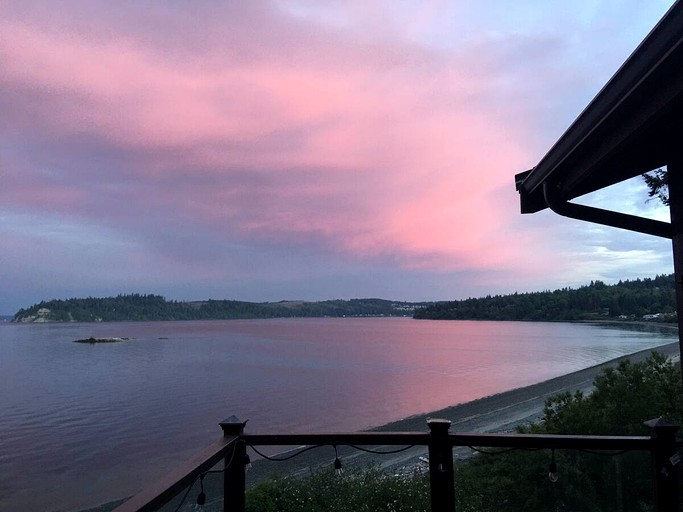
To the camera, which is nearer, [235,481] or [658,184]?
[235,481]

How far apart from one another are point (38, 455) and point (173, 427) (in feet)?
16.2

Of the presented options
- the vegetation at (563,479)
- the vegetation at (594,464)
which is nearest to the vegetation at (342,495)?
the vegetation at (563,479)

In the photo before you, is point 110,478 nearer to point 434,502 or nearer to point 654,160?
point 434,502

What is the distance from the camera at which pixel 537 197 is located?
13.1 feet

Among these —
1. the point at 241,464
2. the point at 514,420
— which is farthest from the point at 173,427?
the point at 241,464

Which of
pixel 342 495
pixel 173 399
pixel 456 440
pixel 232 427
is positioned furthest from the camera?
pixel 173 399

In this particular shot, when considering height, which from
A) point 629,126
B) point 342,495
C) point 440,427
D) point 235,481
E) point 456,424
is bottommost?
point 456,424

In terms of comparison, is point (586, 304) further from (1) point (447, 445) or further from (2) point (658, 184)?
(1) point (447, 445)

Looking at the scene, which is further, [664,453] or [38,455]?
[38,455]

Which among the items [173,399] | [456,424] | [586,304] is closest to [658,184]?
[456,424]

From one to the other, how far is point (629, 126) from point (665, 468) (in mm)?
1881

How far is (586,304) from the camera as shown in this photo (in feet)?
478

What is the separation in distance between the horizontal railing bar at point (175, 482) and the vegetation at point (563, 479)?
3427mm

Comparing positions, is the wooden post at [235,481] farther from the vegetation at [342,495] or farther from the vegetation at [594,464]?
the vegetation at [594,464]
